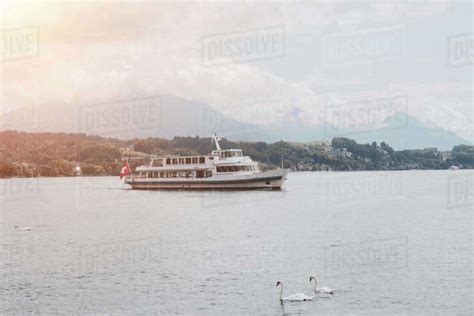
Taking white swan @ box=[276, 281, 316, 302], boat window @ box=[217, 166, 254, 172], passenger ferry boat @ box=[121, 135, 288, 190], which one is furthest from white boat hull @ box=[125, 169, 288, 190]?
white swan @ box=[276, 281, 316, 302]

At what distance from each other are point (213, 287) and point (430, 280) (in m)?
11.8

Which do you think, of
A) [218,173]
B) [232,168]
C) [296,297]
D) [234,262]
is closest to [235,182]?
[232,168]

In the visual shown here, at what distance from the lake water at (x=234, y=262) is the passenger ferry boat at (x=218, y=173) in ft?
105

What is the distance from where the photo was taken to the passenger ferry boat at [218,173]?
11450 centimetres

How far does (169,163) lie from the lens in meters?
129

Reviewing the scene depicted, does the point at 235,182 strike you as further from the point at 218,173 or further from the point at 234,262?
the point at 234,262

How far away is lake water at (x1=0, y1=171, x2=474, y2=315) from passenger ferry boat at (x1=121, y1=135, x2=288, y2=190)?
1255 inches

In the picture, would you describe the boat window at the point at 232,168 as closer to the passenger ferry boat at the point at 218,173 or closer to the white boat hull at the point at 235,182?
the passenger ferry boat at the point at 218,173

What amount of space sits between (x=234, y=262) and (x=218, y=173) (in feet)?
236

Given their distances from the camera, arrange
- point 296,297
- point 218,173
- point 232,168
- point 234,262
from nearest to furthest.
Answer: point 296,297, point 234,262, point 232,168, point 218,173

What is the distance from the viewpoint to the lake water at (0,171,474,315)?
33.6m

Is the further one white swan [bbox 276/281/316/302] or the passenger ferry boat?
the passenger ferry boat

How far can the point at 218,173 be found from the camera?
116188 millimetres

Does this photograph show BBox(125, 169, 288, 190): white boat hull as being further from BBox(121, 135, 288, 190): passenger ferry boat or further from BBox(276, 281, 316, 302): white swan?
BBox(276, 281, 316, 302): white swan
